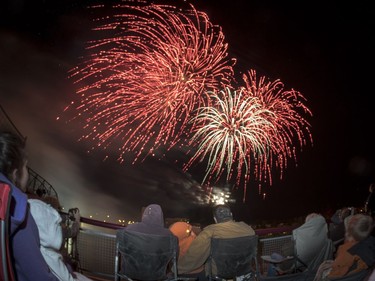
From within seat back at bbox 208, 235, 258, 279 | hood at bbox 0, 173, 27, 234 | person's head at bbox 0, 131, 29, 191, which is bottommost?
seat back at bbox 208, 235, 258, 279

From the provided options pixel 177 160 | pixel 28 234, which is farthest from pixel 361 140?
pixel 28 234

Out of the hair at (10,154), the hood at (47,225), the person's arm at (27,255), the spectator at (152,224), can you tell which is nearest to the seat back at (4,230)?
the person's arm at (27,255)

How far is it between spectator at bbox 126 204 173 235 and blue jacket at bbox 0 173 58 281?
2.66m

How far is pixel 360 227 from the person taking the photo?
4016 mm

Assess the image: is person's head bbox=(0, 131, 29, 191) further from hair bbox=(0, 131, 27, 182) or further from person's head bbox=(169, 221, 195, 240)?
person's head bbox=(169, 221, 195, 240)

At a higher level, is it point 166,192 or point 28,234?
point 28,234

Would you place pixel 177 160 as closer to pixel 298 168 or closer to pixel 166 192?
pixel 166 192

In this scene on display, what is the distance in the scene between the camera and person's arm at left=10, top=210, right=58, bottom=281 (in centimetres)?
184

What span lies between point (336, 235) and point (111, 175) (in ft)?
137

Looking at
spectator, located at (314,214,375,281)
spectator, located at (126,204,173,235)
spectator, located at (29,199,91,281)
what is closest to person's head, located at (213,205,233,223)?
spectator, located at (126,204,173,235)

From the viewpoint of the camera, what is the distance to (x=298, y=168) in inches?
1821

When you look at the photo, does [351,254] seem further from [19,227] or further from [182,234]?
[19,227]

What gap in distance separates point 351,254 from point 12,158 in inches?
141

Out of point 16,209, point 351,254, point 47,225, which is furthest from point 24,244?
point 351,254
